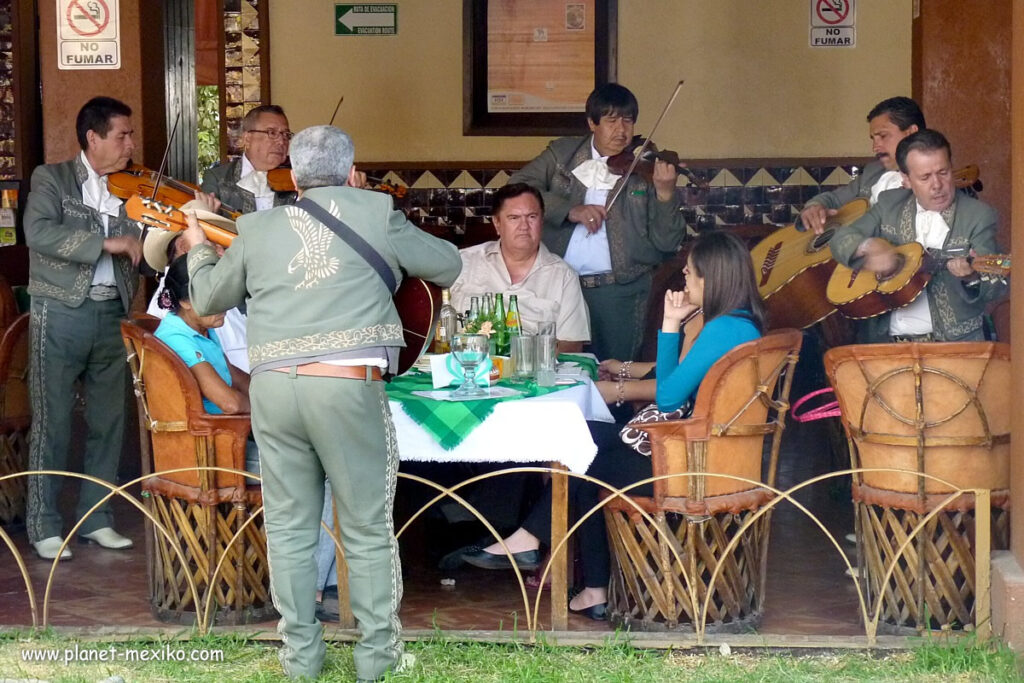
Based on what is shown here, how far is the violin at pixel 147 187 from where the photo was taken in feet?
16.9

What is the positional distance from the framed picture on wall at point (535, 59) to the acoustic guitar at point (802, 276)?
224cm

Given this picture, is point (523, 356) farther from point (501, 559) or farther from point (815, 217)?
point (815, 217)

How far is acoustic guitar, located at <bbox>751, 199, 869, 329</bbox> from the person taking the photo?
604 cm

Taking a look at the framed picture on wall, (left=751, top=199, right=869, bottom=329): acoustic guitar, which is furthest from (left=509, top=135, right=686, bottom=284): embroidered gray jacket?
the framed picture on wall

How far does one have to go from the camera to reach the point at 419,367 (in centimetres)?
487

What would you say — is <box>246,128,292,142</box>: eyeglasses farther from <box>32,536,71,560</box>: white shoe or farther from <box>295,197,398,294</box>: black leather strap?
<box>295,197,398,294</box>: black leather strap

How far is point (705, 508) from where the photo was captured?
4141 mm

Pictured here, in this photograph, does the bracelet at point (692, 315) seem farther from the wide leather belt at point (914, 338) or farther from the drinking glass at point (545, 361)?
the wide leather belt at point (914, 338)

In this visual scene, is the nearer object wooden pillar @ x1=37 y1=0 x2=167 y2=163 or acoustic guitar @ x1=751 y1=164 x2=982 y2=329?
acoustic guitar @ x1=751 y1=164 x2=982 y2=329

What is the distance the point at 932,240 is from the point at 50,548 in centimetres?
341

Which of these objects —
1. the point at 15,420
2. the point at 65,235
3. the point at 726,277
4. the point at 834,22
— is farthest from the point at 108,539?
the point at 834,22

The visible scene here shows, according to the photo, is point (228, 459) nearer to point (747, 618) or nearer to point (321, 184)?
point (321, 184)

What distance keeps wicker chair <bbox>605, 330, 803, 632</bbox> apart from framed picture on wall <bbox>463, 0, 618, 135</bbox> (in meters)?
4.41

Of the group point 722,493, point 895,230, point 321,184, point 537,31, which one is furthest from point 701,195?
point 321,184
